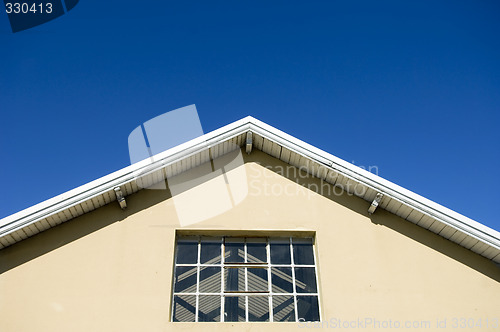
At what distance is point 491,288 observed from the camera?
9.21 metres

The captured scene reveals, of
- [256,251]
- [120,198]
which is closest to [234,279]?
[256,251]

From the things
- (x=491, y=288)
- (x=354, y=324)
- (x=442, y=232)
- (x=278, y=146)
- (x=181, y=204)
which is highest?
(x=278, y=146)

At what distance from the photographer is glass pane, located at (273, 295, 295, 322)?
8945 mm

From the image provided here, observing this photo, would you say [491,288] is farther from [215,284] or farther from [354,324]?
[215,284]

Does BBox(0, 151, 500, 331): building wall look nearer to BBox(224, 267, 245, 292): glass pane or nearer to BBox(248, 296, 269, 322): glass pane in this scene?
BBox(248, 296, 269, 322): glass pane

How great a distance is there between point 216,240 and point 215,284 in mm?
880

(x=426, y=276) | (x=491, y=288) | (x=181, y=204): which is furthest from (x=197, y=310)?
(x=491, y=288)

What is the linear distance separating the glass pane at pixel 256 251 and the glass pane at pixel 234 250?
13 cm

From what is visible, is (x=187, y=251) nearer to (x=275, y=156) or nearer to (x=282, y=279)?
(x=282, y=279)

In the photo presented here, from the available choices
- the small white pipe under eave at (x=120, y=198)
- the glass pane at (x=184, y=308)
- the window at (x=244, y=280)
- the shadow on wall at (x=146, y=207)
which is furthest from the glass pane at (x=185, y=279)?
the small white pipe under eave at (x=120, y=198)

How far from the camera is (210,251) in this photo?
9.65 m

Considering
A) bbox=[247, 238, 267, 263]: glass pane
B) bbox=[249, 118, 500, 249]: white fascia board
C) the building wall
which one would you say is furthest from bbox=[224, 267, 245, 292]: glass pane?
bbox=[249, 118, 500, 249]: white fascia board

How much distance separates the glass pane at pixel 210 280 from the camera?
30.3ft

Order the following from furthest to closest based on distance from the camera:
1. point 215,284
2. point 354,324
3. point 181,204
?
point 181,204 → point 215,284 → point 354,324
